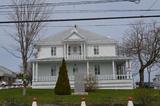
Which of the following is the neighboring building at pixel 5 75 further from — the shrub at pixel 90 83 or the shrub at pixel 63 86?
the shrub at pixel 63 86

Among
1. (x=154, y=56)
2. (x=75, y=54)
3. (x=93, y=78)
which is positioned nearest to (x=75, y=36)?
(x=75, y=54)

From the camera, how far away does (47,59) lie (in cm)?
5466

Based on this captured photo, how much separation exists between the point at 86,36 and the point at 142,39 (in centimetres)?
1433

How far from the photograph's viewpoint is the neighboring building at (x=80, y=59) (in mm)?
52281

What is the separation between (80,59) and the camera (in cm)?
5428

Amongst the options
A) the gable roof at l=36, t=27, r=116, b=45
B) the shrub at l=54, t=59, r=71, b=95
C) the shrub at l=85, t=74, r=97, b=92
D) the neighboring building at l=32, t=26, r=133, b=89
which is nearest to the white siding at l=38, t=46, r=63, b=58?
the neighboring building at l=32, t=26, r=133, b=89

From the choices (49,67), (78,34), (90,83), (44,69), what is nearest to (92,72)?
(78,34)

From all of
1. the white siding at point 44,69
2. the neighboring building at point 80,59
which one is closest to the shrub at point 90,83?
the neighboring building at point 80,59

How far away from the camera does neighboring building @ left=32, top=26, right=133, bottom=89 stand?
5228 centimetres

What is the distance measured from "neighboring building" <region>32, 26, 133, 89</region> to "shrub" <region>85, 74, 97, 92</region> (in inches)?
166

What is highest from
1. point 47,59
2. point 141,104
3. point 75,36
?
point 75,36

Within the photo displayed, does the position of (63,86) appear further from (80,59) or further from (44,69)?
(44,69)

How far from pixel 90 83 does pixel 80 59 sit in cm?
895

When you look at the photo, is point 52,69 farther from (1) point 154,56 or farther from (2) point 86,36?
(1) point 154,56
